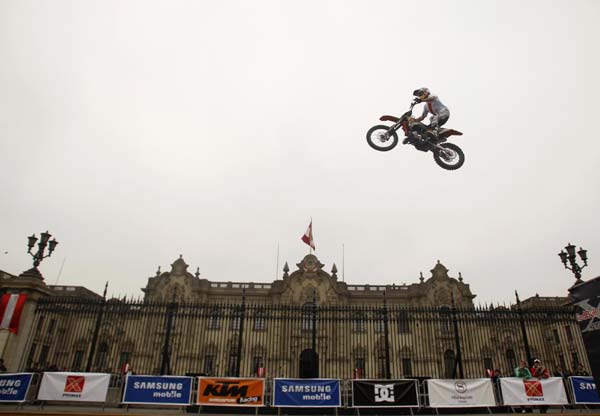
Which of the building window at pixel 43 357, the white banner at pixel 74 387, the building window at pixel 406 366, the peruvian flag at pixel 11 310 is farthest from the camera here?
the building window at pixel 406 366

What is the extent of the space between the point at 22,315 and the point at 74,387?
414 cm

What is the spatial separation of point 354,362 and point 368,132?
74.0 ft

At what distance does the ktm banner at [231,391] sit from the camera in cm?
1126

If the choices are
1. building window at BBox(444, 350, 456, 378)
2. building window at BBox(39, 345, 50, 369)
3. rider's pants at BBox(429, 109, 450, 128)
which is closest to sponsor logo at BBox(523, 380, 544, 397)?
rider's pants at BBox(429, 109, 450, 128)

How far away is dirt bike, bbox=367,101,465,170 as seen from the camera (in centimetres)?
1262

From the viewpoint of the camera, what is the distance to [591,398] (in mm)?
12023

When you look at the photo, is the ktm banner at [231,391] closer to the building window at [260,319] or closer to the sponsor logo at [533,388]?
the building window at [260,319]

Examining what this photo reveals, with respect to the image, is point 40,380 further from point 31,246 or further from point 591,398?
point 591,398

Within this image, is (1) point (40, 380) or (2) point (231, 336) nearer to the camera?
(1) point (40, 380)

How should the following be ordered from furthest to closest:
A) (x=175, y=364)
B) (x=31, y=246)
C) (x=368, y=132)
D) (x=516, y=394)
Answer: (x=175, y=364) → (x=31, y=246) → (x=368, y=132) → (x=516, y=394)

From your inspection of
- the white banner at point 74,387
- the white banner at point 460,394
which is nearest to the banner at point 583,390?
the white banner at point 460,394

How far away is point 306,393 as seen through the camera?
11.3 m

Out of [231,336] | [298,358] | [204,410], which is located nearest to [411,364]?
[298,358]

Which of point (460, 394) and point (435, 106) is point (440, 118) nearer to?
point (435, 106)
